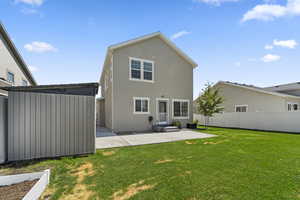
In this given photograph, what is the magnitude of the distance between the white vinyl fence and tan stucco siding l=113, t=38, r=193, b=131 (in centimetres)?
507

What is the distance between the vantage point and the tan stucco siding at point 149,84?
36.9 ft

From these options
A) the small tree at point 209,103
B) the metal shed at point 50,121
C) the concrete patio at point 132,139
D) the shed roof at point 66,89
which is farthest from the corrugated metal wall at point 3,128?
the small tree at point 209,103

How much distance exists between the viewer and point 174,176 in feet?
11.7

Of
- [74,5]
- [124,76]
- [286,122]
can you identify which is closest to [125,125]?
[124,76]

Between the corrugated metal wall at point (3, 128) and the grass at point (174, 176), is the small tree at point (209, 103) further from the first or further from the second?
the corrugated metal wall at point (3, 128)

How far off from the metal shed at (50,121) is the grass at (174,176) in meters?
0.49

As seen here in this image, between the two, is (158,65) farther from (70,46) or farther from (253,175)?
(253,175)

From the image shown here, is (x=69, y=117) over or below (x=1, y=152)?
over

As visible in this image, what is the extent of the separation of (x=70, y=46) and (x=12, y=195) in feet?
33.6

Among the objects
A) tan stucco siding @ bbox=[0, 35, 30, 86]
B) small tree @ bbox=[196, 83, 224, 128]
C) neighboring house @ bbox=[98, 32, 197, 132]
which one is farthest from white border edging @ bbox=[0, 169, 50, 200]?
small tree @ bbox=[196, 83, 224, 128]

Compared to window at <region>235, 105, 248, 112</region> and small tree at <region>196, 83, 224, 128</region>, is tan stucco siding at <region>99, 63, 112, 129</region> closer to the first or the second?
small tree at <region>196, 83, 224, 128</region>

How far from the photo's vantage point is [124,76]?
11461 mm

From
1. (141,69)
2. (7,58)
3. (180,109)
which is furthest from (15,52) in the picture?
(180,109)

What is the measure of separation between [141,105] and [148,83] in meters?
1.99
